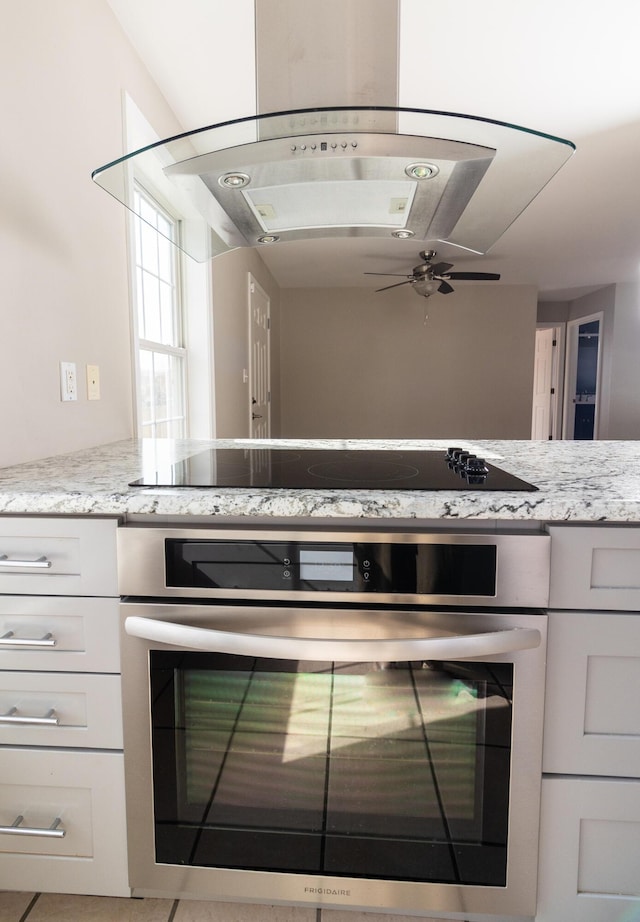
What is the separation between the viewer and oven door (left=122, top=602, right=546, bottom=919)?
37.0 inches

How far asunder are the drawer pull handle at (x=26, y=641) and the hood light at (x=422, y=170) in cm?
116

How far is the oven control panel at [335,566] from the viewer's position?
92 centimetres

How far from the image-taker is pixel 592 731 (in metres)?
0.97

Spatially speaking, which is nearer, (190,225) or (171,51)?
(190,225)

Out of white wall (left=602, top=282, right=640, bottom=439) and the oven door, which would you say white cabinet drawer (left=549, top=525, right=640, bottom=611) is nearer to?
the oven door

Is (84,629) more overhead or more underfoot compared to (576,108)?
more underfoot

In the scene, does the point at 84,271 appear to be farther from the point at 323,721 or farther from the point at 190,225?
the point at 323,721

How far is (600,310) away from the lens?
6949mm

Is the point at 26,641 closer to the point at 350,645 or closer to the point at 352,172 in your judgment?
the point at 350,645

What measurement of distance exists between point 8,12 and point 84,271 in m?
0.64

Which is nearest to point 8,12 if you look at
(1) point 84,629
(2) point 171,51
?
(2) point 171,51

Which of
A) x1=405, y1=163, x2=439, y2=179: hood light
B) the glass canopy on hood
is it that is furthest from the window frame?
x1=405, y1=163, x2=439, y2=179: hood light

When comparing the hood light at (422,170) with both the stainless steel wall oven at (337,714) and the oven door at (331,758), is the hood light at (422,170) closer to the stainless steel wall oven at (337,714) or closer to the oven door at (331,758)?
the stainless steel wall oven at (337,714)

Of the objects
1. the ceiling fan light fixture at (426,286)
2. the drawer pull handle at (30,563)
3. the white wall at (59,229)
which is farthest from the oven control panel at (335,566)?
the ceiling fan light fixture at (426,286)
